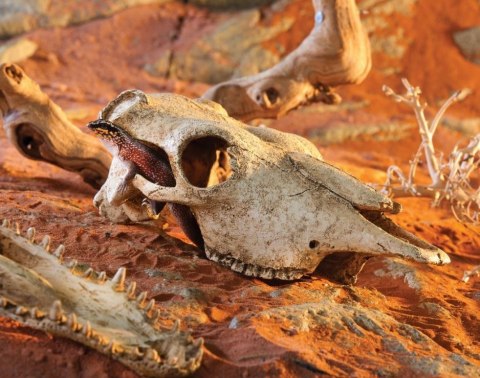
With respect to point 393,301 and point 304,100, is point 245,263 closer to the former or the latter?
point 393,301

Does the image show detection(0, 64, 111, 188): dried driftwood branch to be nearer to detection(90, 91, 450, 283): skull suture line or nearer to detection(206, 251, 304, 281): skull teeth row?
detection(90, 91, 450, 283): skull suture line

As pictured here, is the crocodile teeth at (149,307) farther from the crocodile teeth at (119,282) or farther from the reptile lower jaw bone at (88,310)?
the crocodile teeth at (119,282)

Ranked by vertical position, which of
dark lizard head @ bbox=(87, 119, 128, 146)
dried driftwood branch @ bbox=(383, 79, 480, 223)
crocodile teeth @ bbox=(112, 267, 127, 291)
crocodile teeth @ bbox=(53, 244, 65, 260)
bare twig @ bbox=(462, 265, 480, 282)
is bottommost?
bare twig @ bbox=(462, 265, 480, 282)

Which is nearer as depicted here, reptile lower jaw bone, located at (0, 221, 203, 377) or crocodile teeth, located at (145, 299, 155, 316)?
reptile lower jaw bone, located at (0, 221, 203, 377)

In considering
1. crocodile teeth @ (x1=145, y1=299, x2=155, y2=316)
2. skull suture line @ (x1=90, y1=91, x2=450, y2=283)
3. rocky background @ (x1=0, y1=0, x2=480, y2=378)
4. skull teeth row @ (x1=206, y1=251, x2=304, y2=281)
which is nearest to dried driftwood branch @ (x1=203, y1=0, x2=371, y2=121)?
rocky background @ (x1=0, y1=0, x2=480, y2=378)

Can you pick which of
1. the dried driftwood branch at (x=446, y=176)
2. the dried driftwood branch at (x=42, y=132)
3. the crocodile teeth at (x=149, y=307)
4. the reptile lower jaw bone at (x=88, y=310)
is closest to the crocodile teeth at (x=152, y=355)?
the reptile lower jaw bone at (x=88, y=310)

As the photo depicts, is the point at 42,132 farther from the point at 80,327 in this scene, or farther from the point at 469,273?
the point at 469,273
